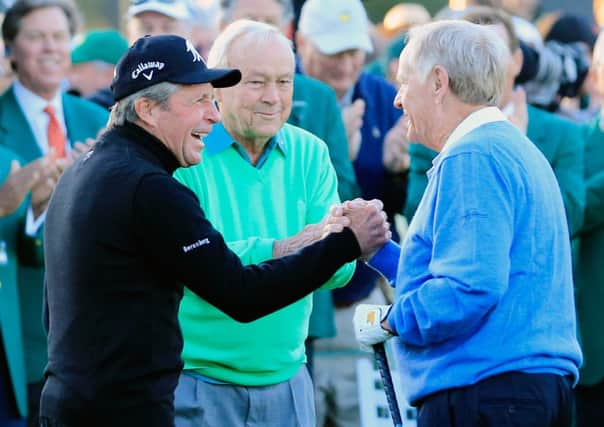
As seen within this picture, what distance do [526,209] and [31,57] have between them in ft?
12.6

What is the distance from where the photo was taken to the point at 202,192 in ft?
16.7

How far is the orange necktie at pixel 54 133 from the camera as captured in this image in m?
7.31

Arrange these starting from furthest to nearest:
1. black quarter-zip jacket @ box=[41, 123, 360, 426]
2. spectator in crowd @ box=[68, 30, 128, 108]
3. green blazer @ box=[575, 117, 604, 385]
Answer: spectator in crowd @ box=[68, 30, 128, 108] < green blazer @ box=[575, 117, 604, 385] < black quarter-zip jacket @ box=[41, 123, 360, 426]

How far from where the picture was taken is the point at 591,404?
7.71m

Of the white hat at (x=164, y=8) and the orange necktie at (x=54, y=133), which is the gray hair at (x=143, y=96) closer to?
the orange necktie at (x=54, y=133)

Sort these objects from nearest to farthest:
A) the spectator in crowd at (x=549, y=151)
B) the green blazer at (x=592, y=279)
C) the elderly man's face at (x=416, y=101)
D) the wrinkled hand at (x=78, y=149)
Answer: the elderly man's face at (x=416, y=101) → the wrinkled hand at (x=78, y=149) → the spectator in crowd at (x=549, y=151) → the green blazer at (x=592, y=279)

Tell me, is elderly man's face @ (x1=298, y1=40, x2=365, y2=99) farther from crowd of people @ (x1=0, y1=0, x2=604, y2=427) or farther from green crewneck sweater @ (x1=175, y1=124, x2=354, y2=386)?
green crewneck sweater @ (x1=175, y1=124, x2=354, y2=386)

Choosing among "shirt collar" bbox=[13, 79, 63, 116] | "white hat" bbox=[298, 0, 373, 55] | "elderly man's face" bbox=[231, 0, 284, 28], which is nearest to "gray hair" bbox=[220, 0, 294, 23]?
"elderly man's face" bbox=[231, 0, 284, 28]

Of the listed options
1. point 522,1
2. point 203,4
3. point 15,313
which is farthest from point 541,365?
point 522,1

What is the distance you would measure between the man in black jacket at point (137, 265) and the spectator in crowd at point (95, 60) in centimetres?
423

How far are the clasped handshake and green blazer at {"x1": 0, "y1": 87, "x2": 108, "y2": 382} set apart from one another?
2.55 metres

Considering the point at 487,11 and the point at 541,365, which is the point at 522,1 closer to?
the point at 487,11

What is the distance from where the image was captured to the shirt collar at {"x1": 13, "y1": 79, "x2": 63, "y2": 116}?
734cm

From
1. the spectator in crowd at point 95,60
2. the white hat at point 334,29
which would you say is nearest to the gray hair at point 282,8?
the white hat at point 334,29
